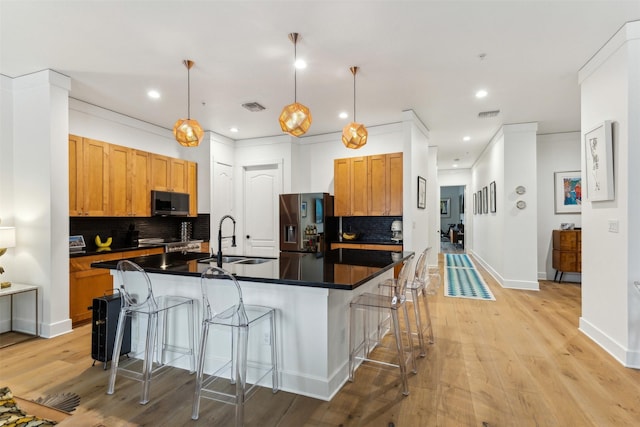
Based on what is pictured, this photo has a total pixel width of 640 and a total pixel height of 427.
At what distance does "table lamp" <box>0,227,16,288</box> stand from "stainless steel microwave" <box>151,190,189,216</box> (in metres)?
1.77

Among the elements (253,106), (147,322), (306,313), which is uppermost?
(253,106)

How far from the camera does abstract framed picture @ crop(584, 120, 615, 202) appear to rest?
9.78 ft

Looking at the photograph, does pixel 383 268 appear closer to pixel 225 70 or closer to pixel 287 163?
pixel 225 70

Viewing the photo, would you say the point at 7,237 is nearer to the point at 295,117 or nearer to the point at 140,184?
the point at 140,184

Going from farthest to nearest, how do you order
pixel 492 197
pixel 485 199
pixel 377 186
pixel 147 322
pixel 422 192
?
pixel 485 199 < pixel 492 197 < pixel 422 192 < pixel 377 186 < pixel 147 322

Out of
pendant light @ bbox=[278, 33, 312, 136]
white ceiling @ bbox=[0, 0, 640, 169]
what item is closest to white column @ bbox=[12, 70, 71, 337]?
white ceiling @ bbox=[0, 0, 640, 169]

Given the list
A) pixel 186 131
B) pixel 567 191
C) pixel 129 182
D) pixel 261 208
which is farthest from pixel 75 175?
pixel 567 191

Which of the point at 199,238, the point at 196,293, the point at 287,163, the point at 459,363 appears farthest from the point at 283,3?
the point at 199,238

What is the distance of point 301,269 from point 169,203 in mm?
3710

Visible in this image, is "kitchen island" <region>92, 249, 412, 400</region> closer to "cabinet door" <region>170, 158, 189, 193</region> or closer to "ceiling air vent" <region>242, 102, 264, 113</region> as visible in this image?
"ceiling air vent" <region>242, 102, 264, 113</region>

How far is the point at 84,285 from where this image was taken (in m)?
3.89

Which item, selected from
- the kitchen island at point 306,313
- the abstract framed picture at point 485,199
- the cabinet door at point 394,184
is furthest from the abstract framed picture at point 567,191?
the kitchen island at point 306,313

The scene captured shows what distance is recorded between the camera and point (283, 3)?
2.40m

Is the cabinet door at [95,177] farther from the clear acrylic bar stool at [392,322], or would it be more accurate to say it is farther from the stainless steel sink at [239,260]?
the clear acrylic bar stool at [392,322]
